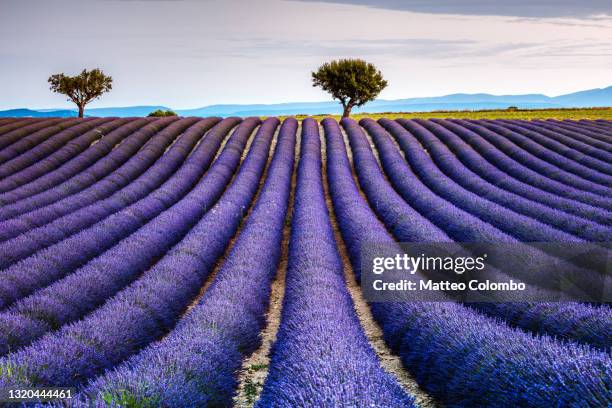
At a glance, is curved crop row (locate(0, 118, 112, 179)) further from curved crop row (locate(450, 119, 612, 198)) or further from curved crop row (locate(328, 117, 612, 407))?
curved crop row (locate(450, 119, 612, 198))

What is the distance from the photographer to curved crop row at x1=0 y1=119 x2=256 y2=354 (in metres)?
4.32

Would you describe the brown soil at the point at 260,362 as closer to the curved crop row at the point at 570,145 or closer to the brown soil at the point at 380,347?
the brown soil at the point at 380,347

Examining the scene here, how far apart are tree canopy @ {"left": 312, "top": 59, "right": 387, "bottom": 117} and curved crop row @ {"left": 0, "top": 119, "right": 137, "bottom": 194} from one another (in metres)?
18.5

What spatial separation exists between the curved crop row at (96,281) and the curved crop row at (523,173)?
8.30m

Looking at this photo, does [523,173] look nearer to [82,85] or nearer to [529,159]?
[529,159]

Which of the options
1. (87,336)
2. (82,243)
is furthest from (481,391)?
(82,243)

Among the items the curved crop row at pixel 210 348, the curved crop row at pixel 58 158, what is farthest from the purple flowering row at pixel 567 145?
the curved crop row at pixel 58 158

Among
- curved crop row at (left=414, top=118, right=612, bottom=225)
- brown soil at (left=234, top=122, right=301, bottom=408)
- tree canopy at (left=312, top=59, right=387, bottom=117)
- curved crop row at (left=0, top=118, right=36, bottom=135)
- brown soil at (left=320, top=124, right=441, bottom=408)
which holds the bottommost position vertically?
brown soil at (left=234, top=122, right=301, bottom=408)

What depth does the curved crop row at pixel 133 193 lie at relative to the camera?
7156mm

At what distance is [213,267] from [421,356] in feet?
13.8

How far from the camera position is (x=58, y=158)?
1586 cm

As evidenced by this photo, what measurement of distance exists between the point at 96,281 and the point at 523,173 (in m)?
11.6

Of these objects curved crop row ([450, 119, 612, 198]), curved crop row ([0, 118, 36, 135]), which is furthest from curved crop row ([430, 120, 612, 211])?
curved crop row ([0, 118, 36, 135])

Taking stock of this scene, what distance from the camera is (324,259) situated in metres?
6.14
